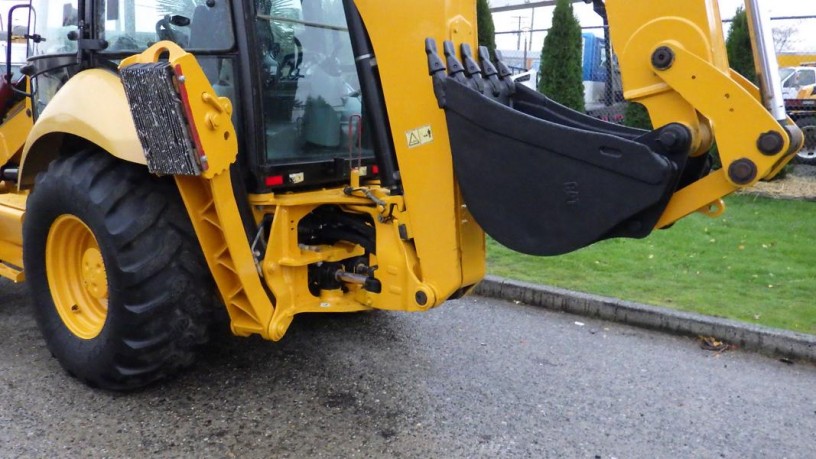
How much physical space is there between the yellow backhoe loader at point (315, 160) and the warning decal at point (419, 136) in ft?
0.04

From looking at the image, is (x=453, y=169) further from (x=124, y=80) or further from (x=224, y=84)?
(x=124, y=80)

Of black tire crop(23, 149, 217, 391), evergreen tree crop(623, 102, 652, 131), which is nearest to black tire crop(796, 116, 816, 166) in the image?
evergreen tree crop(623, 102, 652, 131)

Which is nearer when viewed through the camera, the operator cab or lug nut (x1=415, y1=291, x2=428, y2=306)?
lug nut (x1=415, y1=291, x2=428, y2=306)

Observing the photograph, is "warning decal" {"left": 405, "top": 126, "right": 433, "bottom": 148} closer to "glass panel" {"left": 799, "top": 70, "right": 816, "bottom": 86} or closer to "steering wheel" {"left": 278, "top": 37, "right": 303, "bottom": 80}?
"steering wheel" {"left": 278, "top": 37, "right": 303, "bottom": 80}

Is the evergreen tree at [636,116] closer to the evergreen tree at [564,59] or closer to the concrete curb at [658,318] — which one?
the evergreen tree at [564,59]

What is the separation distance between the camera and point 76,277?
399 cm

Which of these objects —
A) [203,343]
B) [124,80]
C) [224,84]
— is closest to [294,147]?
[224,84]

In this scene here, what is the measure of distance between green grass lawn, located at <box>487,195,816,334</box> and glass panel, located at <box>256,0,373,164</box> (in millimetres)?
2476

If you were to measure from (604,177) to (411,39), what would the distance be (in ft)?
3.38

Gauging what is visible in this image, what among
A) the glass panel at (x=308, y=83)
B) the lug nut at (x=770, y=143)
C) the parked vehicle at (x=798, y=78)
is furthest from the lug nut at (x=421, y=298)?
the parked vehicle at (x=798, y=78)

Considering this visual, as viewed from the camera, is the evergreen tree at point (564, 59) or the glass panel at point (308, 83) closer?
the glass panel at point (308, 83)

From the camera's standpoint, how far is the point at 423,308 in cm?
313

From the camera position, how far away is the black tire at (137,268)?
3.35 m

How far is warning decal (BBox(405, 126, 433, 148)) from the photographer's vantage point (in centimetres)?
304
